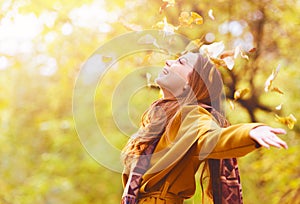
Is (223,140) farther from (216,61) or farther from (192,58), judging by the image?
(216,61)

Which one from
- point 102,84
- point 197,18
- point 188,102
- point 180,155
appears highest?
point 102,84

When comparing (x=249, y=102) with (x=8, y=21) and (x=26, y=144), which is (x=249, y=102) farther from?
(x=26, y=144)

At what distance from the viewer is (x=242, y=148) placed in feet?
4.36

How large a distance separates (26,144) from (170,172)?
4155 mm

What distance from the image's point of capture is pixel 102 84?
15.9 feet

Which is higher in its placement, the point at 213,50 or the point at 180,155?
the point at 213,50

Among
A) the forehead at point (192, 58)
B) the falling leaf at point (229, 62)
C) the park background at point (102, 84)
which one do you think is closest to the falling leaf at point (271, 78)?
the falling leaf at point (229, 62)

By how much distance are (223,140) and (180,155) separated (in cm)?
23

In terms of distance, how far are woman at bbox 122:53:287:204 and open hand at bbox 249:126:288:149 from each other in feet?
0.99

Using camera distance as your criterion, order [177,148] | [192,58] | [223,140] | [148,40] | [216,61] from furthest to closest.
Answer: [148,40]
[216,61]
[192,58]
[177,148]
[223,140]

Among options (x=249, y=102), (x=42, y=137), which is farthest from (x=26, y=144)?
(x=249, y=102)

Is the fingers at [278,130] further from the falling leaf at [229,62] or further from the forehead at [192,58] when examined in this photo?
the falling leaf at [229,62]

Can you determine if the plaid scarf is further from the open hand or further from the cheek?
the open hand

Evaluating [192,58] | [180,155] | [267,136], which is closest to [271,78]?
[192,58]
